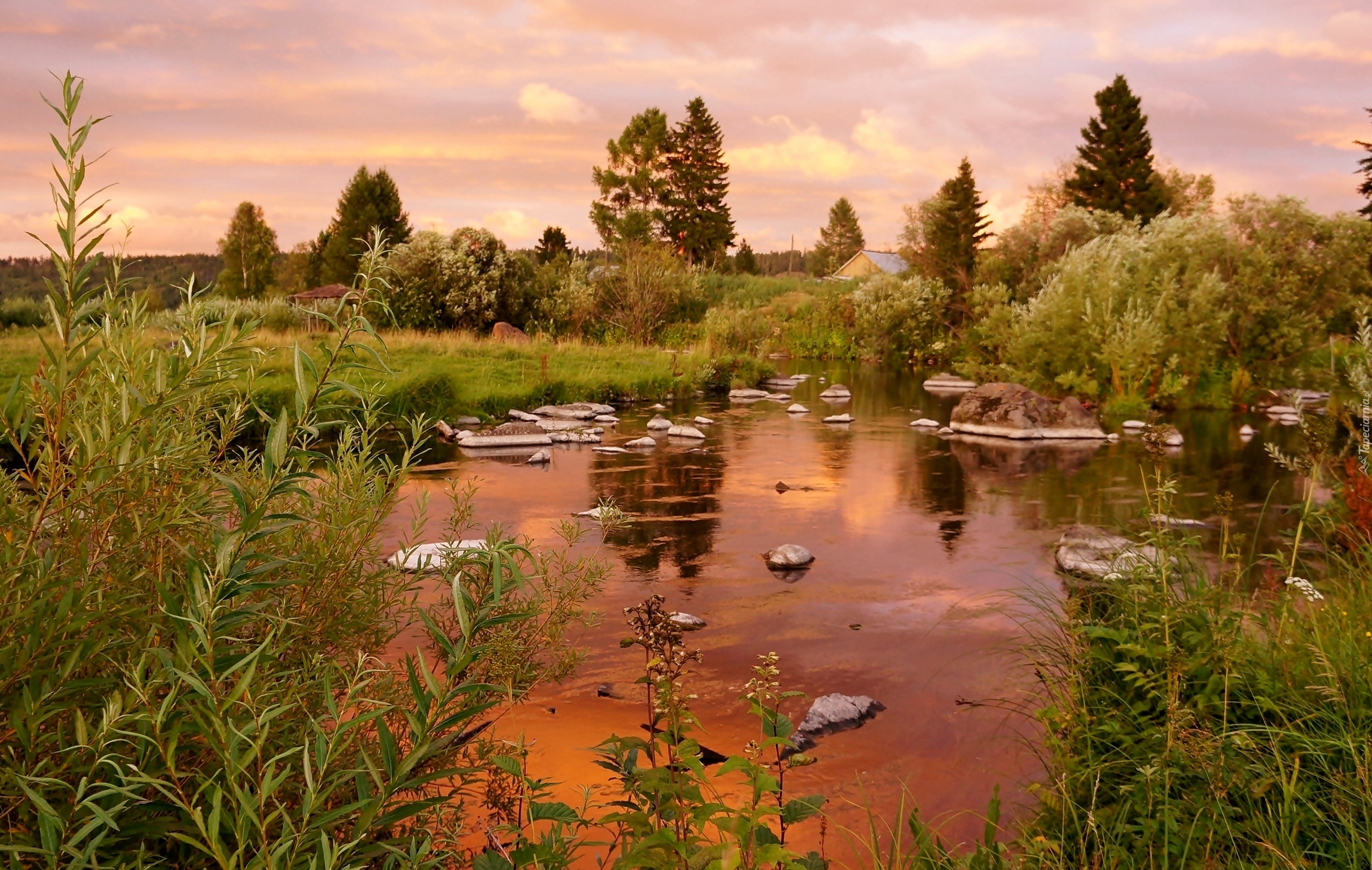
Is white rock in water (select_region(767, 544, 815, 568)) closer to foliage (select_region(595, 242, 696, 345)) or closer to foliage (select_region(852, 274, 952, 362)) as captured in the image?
foliage (select_region(595, 242, 696, 345))

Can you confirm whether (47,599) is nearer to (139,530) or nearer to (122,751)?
(139,530)

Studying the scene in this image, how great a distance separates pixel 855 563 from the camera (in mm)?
8008

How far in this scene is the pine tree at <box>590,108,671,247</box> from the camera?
5644 centimetres

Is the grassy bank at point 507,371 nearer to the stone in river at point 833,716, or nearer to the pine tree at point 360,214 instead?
the stone in river at point 833,716

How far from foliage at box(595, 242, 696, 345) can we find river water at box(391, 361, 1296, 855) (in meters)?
14.7

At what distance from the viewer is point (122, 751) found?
1591 millimetres

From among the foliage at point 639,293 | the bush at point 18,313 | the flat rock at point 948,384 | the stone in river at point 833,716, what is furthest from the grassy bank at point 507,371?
the stone in river at point 833,716

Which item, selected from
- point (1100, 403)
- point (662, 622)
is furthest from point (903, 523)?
point (1100, 403)

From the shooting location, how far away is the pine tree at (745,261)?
2482 inches

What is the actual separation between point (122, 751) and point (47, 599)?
0.33 m

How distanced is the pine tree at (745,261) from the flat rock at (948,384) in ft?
122

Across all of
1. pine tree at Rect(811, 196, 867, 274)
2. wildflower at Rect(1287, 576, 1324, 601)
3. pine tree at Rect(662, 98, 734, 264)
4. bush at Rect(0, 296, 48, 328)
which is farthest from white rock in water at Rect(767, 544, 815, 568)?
pine tree at Rect(811, 196, 867, 274)

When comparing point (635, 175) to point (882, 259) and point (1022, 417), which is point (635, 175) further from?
point (1022, 417)

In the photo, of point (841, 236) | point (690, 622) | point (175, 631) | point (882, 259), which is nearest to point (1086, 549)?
point (690, 622)
